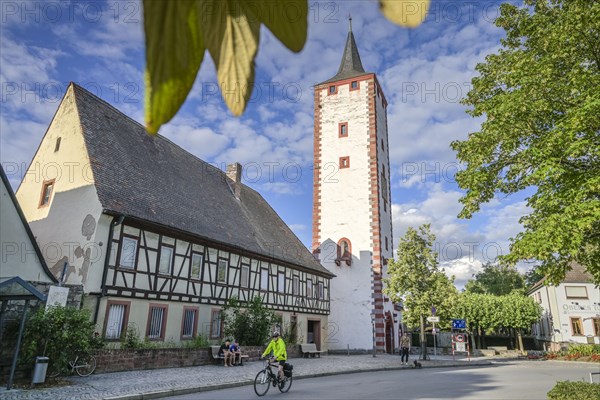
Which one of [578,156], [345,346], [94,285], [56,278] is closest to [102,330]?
[94,285]

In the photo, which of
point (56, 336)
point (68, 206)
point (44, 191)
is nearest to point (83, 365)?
point (56, 336)

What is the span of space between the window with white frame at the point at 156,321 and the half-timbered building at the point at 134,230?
0.04 meters

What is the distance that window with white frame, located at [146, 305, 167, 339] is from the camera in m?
16.2

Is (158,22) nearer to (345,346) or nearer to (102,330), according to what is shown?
(102,330)

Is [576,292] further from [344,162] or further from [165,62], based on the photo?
[165,62]

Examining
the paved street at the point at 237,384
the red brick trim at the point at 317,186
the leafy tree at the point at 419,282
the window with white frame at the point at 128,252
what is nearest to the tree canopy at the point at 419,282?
the leafy tree at the point at 419,282

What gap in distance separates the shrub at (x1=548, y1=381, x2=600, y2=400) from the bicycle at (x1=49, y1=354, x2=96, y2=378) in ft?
39.6

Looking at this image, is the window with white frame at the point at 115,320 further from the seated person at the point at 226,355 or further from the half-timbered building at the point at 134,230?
the seated person at the point at 226,355

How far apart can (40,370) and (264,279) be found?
14000mm

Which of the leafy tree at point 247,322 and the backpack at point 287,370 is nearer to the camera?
the backpack at point 287,370

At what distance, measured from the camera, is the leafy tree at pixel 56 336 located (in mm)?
10688

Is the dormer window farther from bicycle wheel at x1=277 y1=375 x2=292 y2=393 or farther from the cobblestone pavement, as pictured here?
bicycle wheel at x1=277 y1=375 x2=292 y2=393

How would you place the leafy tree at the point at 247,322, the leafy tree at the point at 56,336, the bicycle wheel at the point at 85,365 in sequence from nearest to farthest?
the leafy tree at the point at 56,336 < the bicycle wheel at the point at 85,365 < the leafy tree at the point at 247,322

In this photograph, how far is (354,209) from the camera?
31.5 meters
